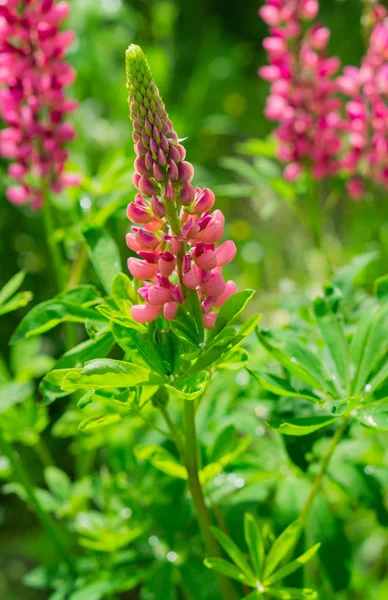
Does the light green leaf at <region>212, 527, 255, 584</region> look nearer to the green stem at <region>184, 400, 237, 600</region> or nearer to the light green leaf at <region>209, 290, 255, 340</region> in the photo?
the green stem at <region>184, 400, 237, 600</region>

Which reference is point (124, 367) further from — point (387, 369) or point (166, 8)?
point (166, 8)

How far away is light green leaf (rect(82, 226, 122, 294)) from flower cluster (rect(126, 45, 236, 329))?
8.5 inches

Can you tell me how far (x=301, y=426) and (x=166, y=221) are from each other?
14.8 inches

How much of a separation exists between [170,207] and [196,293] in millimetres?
135

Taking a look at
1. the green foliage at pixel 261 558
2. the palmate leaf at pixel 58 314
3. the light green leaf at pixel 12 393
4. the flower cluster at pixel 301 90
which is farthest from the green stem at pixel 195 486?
the flower cluster at pixel 301 90

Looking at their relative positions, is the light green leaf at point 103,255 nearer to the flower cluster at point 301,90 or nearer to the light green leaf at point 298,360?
the light green leaf at point 298,360

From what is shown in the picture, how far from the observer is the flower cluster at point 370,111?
5.99ft

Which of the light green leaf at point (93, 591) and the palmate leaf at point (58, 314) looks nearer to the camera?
the palmate leaf at point (58, 314)

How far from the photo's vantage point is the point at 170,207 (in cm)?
97

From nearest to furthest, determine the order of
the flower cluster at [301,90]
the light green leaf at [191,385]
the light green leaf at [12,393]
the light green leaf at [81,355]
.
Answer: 1. the light green leaf at [191,385]
2. the light green leaf at [81,355]
3. the light green leaf at [12,393]
4. the flower cluster at [301,90]

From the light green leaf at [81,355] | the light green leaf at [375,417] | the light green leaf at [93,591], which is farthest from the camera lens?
the light green leaf at [93,591]

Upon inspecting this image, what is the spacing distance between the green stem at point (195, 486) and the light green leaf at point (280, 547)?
0.09 metres

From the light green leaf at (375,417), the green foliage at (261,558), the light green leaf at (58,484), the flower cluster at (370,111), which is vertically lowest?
the green foliage at (261,558)

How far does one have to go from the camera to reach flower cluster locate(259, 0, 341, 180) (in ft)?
6.07
